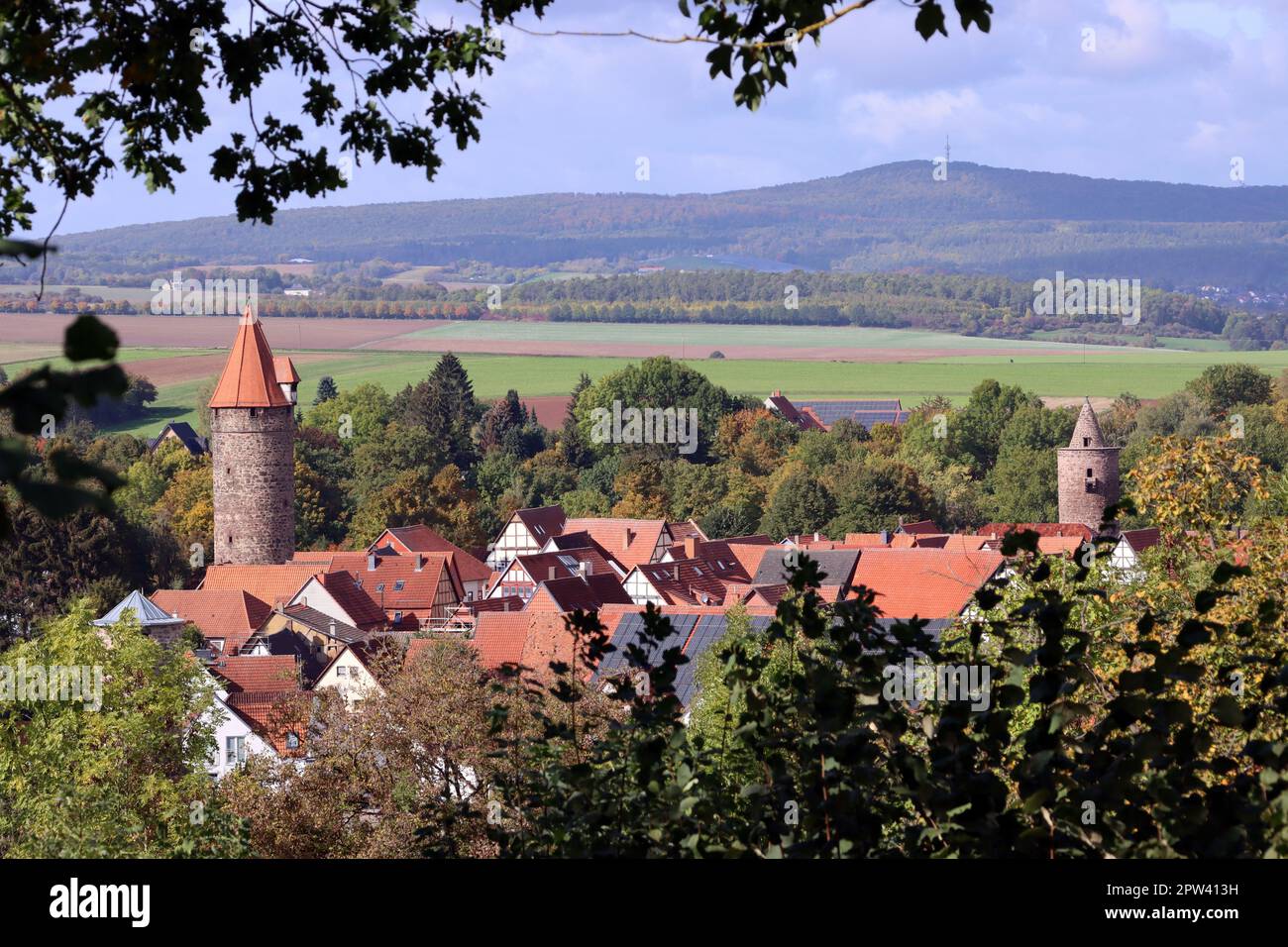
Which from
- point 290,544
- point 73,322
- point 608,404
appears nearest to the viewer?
point 73,322

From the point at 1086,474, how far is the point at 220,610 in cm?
3711

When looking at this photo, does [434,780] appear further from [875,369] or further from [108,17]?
[875,369]

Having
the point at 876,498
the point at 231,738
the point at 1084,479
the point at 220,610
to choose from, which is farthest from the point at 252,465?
the point at 231,738

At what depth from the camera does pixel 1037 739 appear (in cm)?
546

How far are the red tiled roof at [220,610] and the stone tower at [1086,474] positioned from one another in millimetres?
34869

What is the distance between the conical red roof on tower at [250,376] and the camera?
70.4 m

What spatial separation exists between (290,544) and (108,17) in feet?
207

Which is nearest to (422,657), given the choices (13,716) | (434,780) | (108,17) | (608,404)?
(434,780)

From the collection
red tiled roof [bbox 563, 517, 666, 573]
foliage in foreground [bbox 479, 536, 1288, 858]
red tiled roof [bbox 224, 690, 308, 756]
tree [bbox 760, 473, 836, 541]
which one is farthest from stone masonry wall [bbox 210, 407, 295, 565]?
foliage in foreground [bbox 479, 536, 1288, 858]

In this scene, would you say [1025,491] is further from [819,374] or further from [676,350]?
[676,350]

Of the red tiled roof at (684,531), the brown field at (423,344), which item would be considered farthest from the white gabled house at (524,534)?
the brown field at (423,344)

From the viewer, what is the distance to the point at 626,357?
150750 millimetres

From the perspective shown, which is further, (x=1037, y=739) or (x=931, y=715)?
(x=931, y=715)
